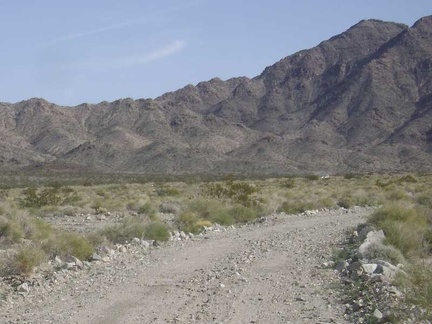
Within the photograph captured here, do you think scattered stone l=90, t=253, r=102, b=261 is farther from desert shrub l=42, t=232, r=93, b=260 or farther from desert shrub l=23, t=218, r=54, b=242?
desert shrub l=23, t=218, r=54, b=242

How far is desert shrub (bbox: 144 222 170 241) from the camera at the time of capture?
1947 centimetres

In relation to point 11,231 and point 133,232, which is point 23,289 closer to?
point 133,232

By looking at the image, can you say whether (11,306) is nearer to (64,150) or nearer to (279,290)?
(279,290)

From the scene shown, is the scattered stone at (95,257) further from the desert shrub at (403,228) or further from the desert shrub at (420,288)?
the desert shrub at (420,288)

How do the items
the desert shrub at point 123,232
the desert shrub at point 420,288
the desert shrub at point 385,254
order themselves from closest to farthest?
the desert shrub at point 420,288 < the desert shrub at point 385,254 < the desert shrub at point 123,232

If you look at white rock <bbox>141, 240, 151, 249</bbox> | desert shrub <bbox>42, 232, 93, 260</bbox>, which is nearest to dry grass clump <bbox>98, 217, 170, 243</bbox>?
white rock <bbox>141, 240, 151, 249</bbox>

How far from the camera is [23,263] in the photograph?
14055 millimetres

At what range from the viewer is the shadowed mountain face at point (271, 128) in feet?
401

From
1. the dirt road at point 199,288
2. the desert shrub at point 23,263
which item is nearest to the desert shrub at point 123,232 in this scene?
the dirt road at point 199,288

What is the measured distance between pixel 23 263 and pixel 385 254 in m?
7.70

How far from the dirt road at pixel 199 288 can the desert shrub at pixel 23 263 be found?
728 mm

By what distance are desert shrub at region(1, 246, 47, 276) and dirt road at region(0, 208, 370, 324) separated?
728mm

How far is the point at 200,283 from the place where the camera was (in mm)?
13016

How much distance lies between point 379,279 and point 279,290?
6.11 feet
